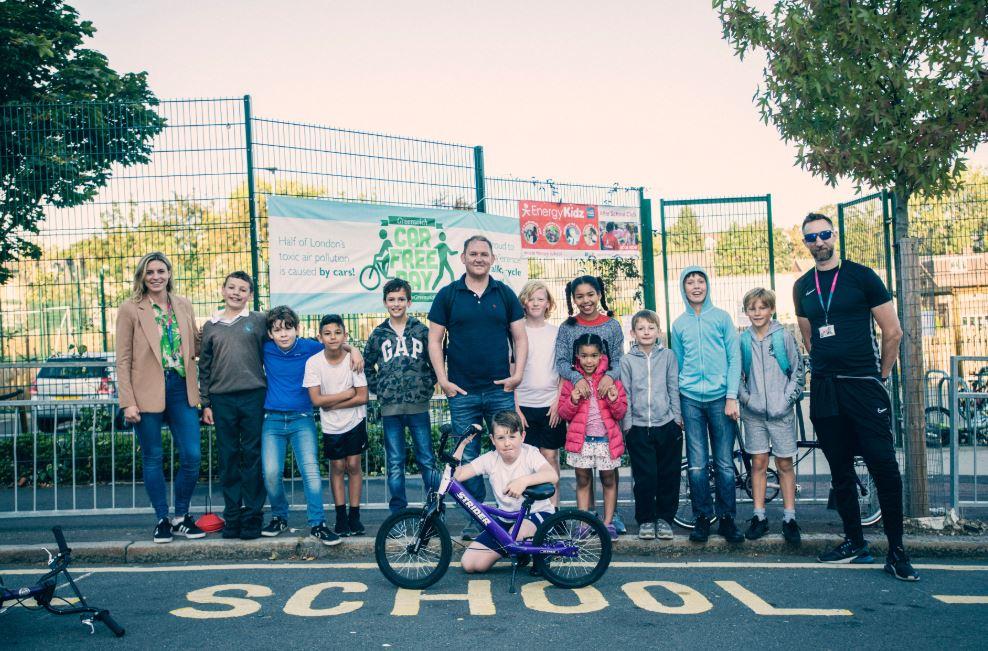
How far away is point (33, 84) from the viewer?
42.9ft

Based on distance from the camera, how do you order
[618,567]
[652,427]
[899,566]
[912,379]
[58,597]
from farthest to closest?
1. [912,379]
2. [652,427]
3. [618,567]
4. [899,566]
5. [58,597]

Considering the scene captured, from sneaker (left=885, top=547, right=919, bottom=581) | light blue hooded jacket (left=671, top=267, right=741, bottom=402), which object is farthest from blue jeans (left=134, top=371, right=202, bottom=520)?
sneaker (left=885, top=547, right=919, bottom=581)

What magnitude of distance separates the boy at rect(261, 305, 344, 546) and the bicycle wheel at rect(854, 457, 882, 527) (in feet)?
13.7

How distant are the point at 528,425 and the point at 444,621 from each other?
2.06 m

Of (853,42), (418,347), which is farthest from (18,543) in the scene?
(853,42)

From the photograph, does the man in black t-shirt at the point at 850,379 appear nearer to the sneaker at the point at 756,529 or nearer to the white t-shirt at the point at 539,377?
the sneaker at the point at 756,529

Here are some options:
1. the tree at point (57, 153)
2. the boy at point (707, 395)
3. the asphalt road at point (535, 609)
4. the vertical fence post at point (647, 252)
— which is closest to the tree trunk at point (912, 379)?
the asphalt road at point (535, 609)

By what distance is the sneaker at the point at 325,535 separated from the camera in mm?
5871

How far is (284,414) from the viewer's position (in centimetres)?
612

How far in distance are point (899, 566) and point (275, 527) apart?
14.5ft

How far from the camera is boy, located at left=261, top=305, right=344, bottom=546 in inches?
240

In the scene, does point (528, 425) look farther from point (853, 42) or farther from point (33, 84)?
point (33, 84)

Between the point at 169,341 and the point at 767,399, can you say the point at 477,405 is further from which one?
the point at 169,341

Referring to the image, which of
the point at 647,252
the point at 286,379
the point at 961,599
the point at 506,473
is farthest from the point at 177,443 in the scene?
the point at 647,252
